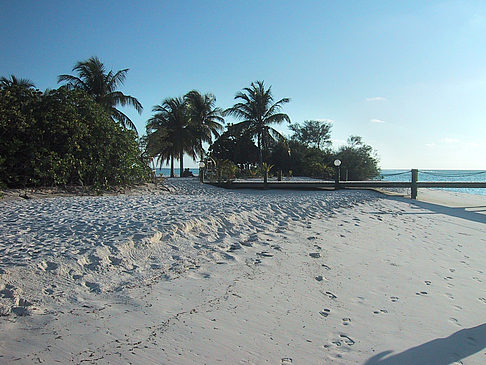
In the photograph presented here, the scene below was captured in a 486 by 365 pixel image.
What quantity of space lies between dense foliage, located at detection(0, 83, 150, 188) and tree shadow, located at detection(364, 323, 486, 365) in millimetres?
9808

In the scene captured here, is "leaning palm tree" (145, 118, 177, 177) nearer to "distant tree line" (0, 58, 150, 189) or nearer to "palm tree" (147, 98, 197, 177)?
"palm tree" (147, 98, 197, 177)

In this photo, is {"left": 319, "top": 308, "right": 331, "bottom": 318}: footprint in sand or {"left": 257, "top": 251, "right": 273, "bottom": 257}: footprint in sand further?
{"left": 257, "top": 251, "right": 273, "bottom": 257}: footprint in sand

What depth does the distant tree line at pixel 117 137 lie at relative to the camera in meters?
9.57

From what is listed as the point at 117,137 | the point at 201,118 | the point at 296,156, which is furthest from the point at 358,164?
the point at 117,137

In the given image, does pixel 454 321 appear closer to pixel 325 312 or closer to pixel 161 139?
pixel 325 312

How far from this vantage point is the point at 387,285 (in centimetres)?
355

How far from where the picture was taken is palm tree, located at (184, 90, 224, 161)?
28062mm

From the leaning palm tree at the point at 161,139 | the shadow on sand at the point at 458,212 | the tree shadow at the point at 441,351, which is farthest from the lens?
the leaning palm tree at the point at 161,139

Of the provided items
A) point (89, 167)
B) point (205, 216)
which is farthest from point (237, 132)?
point (205, 216)

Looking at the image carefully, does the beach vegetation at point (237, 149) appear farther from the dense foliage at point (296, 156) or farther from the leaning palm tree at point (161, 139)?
the leaning palm tree at point (161, 139)

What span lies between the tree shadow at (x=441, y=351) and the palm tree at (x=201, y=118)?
2609 centimetres

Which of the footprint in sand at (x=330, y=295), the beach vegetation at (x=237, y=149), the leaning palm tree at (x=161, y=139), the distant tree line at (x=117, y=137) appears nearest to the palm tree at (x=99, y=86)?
the distant tree line at (x=117, y=137)

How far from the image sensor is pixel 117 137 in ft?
39.9

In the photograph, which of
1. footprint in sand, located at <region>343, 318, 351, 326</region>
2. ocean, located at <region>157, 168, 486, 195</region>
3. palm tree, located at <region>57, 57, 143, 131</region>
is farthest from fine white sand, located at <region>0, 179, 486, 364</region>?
palm tree, located at <region>57, 57, 143, 131</region>
